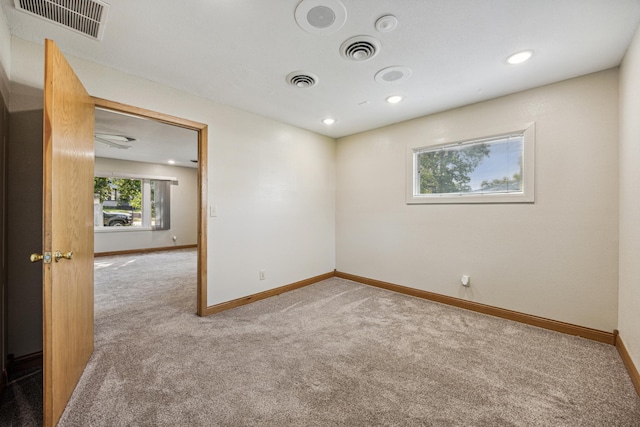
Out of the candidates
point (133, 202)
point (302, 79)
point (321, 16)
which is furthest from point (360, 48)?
point (133, 202)

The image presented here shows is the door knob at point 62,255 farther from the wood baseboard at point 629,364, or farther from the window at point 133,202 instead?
Answer: the window at point 133,202

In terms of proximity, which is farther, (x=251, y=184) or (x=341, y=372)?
(x=251, y=184)

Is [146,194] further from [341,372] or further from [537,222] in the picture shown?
[537,222]

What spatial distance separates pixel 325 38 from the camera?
1.85 m

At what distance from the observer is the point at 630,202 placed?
6.27 feet

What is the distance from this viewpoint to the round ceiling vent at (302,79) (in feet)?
7.72

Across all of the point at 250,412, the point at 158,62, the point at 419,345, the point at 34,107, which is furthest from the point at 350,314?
the point at 34,107

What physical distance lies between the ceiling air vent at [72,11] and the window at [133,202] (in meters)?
6.19

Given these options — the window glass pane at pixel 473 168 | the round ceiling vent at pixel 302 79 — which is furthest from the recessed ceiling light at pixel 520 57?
the round ceiling vent at pixel 302 79

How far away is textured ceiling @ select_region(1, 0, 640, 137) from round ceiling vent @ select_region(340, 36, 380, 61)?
0.15 ft

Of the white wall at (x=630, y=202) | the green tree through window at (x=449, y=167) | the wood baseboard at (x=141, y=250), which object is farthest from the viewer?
the wood baseboard at (x=141, y=250)

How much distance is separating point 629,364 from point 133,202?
926cm

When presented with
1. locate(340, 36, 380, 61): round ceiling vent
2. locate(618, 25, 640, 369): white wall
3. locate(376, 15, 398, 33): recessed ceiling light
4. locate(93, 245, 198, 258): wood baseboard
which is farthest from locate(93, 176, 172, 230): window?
locate(618, 25, 640, 369): white wall

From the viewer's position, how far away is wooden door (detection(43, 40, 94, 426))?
1.35 meters
